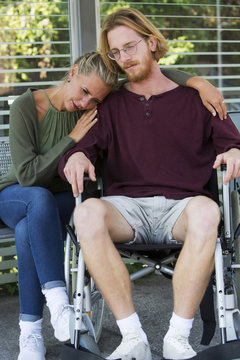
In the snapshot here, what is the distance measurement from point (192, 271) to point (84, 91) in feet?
3.55

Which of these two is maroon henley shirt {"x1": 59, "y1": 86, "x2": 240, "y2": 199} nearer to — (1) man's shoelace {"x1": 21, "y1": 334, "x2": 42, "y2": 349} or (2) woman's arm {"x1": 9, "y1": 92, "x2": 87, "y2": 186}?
(2) woman's arm {"x1": 9, "y1": 92, "x2": 87, "y2": 186}

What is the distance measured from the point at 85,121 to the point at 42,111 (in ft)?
0.80

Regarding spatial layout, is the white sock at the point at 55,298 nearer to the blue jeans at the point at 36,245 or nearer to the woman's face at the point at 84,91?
the blue jeans at the point at 36,245

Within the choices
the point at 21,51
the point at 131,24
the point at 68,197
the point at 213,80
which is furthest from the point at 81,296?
the point at 213,80

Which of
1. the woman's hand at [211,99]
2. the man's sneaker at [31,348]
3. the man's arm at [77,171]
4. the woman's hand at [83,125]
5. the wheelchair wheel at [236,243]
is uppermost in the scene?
the woman's hand at [211,99]

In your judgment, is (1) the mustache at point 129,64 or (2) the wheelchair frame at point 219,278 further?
(1) the mustache at point 129,64

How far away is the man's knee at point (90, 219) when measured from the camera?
96.0 inches

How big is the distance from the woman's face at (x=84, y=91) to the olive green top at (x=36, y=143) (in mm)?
124

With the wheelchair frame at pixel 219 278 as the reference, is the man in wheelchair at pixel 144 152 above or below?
Result: above

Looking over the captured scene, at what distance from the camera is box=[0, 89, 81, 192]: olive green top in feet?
9.59

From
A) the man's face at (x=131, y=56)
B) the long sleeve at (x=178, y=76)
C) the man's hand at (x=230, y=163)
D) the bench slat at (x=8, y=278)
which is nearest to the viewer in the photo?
the man's hand at (x=230, y=163)

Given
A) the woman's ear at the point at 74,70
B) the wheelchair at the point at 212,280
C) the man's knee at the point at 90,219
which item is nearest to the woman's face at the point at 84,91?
the woman's ear at the point at 74,70

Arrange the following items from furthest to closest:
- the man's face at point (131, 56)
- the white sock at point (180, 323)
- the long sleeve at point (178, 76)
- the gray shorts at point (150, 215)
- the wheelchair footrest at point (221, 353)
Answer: the long sleeve at point (178, 76), the man's face at point (131, 56), the gray shorts at point (150, 215), the white sock at point (180, 323), the wheelchair footrest at point (221, 353)

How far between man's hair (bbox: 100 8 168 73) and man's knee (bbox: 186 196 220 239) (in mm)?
874
